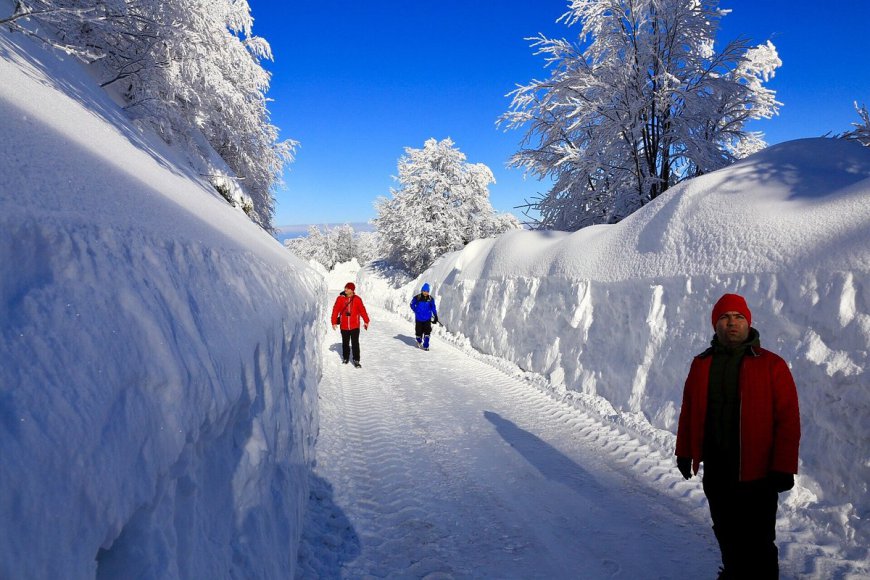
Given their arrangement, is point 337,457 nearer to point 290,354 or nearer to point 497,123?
point 290,354

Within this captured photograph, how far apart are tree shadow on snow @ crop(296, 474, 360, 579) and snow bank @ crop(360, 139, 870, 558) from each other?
3967mm

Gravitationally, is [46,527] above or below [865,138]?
below

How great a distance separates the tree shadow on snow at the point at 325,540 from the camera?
323 cm

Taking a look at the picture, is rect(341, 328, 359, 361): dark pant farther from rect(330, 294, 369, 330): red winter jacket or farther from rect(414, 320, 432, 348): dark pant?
rect(414, 320, 432, 348): dark pant

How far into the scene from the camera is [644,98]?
11.5 meters

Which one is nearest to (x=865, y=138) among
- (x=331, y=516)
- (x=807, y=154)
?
(x=807, y=154)

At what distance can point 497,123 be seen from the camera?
14453 mm

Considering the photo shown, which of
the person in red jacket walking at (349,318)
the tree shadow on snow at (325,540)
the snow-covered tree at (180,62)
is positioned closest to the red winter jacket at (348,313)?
the person in red jacket walking at (349,318)

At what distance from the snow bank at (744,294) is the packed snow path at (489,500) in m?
1.08

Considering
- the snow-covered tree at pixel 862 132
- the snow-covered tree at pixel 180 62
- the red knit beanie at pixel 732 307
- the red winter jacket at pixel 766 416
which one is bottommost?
the red winter jacket at pixel 766 416

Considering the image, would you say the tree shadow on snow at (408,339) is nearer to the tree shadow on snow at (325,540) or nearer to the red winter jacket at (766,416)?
the tree shadow on snow at (325,540)

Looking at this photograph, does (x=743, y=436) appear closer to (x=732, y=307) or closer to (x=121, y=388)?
(x=732, y=307)

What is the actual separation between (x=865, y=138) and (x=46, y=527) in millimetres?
9681

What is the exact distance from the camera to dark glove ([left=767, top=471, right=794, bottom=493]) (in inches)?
100
